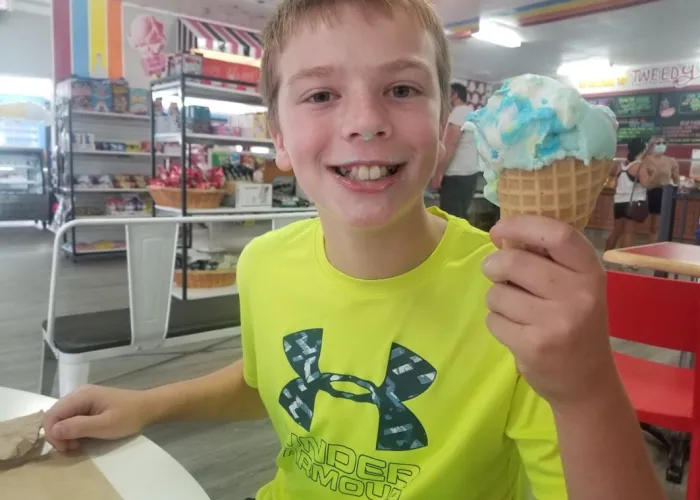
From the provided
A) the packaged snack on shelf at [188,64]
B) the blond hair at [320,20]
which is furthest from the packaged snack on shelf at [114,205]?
the blond hair at [320,20]

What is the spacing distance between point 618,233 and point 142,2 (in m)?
8.15

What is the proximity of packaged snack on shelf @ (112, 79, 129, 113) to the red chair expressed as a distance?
742 cm

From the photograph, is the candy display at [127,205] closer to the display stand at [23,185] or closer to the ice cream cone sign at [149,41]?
the ice cream cone sign at [149,41]

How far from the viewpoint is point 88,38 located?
8477 millimetres

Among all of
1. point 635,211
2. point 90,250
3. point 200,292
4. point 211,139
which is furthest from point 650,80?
point 90,250

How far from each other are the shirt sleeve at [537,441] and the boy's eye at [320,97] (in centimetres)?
58

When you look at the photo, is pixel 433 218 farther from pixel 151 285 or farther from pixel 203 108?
pixel 203 108

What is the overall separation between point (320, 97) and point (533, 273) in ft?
1.67

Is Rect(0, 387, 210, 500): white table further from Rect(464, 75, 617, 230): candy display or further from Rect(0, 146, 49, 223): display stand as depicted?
Rect(0, 146, 49, 223): display stand

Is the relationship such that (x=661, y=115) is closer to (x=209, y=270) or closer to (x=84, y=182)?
(x=209, y=270)

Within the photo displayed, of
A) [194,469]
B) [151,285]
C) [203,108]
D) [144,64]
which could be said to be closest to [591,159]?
[151,285]

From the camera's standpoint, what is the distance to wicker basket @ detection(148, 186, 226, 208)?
181 inches

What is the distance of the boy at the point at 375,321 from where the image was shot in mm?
919

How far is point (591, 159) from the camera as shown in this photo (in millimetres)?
783
